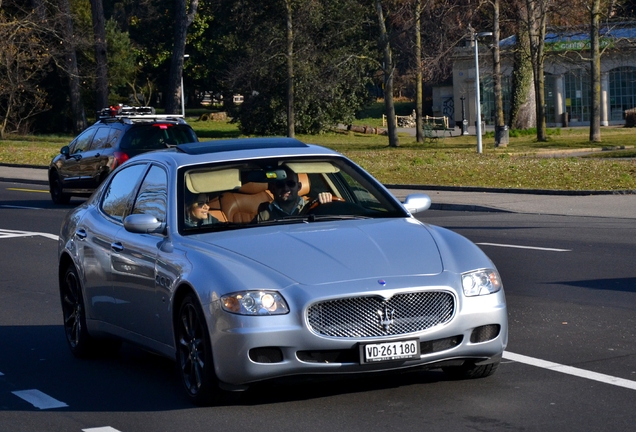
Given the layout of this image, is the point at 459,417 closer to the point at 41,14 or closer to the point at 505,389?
the point at 505,389

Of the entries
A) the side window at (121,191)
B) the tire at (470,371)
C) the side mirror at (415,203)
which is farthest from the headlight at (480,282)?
the side window at (121,191)

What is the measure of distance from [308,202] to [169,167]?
0.98 meters

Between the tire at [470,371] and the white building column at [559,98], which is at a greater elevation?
the white building column at [559,98]

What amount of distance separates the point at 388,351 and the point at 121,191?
3.07 m

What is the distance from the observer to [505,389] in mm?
6801

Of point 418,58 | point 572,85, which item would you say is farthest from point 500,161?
point 572,85

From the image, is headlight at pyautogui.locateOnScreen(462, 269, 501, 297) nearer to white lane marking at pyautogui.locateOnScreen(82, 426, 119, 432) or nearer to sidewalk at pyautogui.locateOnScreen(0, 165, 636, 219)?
white lane marking at pyautogui.locateOnScreen(82, 426, 119, 432)

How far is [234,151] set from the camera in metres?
7.78

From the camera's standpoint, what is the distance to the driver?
24.2ft

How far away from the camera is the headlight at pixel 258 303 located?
612cm

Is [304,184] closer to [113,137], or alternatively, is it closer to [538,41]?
[113,137]

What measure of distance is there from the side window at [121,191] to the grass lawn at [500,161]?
1630cm

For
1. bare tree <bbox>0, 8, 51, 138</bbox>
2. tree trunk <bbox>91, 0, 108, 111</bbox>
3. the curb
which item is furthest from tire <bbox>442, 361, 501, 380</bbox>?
tree trunk <bbox>91, 0, 108, 111</bbox>

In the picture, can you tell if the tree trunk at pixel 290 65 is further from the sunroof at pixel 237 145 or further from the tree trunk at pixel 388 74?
the sunroof at pixel 237 145
